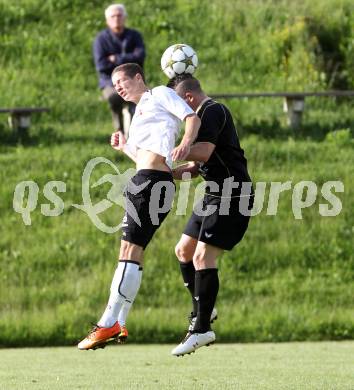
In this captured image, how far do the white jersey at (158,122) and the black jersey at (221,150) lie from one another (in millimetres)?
262

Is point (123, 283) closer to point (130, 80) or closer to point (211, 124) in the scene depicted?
point (211, 124)

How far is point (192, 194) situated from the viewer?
16422 mm

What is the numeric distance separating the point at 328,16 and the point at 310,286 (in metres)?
6.92

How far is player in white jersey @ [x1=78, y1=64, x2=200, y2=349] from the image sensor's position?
8.53 meters

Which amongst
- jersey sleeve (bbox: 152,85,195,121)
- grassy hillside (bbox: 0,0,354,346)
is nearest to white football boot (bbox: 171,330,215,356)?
jersey sleeve (bbox: 152,85,195,121)

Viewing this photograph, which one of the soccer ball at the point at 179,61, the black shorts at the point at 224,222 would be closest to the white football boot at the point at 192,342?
the black shorts at the point at 224,222

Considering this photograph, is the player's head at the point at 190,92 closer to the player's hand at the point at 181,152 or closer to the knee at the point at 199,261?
the player's hand at the point at 181,152

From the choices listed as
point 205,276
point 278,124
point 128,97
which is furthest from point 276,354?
point 278,124

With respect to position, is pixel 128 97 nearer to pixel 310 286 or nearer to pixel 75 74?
pixel 310 286

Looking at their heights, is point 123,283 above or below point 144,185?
below

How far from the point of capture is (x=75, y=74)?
19.5 metres

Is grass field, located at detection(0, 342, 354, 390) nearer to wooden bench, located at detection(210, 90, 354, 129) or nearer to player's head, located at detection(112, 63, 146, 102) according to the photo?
player's head, located at detection(112, 63, 146, 102)

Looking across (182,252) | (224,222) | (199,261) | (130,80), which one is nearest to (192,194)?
(182,252)

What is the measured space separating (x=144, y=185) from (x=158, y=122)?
18.5 inches
